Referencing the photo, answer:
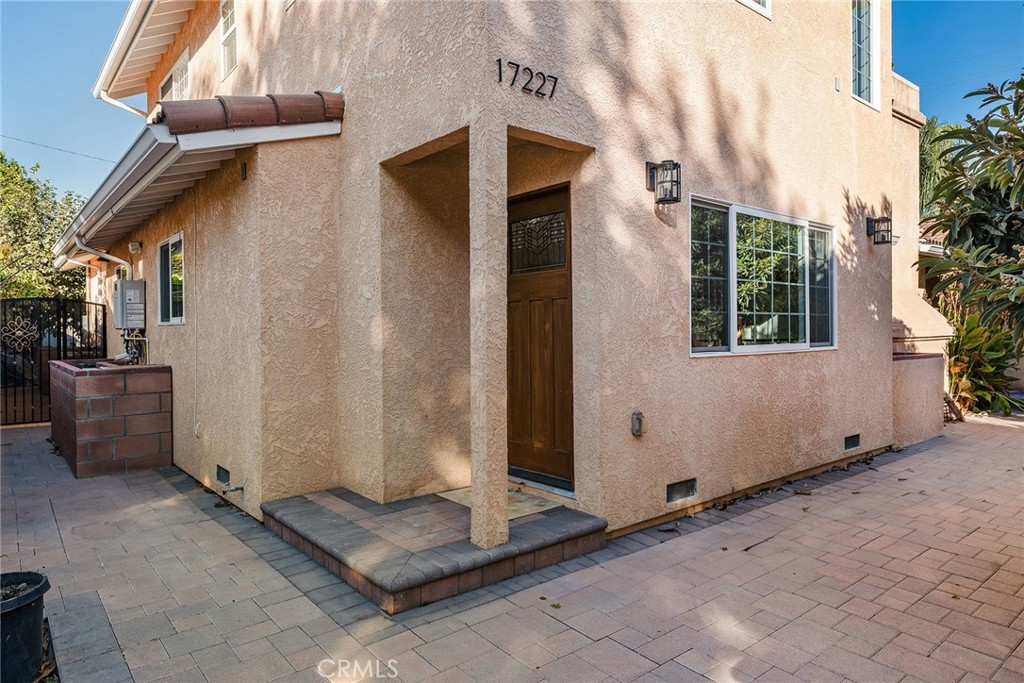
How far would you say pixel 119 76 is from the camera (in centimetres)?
1207

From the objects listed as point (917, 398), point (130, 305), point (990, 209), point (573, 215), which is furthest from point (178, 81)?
point (917, 398)

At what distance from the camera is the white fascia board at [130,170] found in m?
5.11

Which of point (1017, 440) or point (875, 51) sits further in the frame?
point (1017, 440)

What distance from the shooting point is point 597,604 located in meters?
4.02

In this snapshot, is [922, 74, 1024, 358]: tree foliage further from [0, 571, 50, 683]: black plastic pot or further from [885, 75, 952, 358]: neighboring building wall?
[885, 75, 952, 358]: neighboring building wall

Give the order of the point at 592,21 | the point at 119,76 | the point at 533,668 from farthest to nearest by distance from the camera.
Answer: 1. the point at 119,76
2. the point at 592,21
3. the point at 533,668

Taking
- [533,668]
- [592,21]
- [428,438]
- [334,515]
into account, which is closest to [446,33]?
[592,21]

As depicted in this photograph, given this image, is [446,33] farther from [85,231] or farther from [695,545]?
[85,231]

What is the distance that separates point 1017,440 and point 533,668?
10.2m

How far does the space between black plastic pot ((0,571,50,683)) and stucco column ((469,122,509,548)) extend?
2622mm

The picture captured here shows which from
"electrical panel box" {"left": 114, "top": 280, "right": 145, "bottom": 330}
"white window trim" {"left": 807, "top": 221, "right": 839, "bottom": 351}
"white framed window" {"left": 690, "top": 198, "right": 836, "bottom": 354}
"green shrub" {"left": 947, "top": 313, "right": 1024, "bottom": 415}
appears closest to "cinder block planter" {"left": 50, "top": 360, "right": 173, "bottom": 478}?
"electrical panel box" {"left": 114, "top": 280, "right": 145, "bottom": 330}

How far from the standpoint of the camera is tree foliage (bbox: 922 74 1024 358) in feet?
10.9

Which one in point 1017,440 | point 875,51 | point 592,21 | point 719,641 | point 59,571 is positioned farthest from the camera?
point 1017,440

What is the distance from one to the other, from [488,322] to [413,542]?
1802mm
